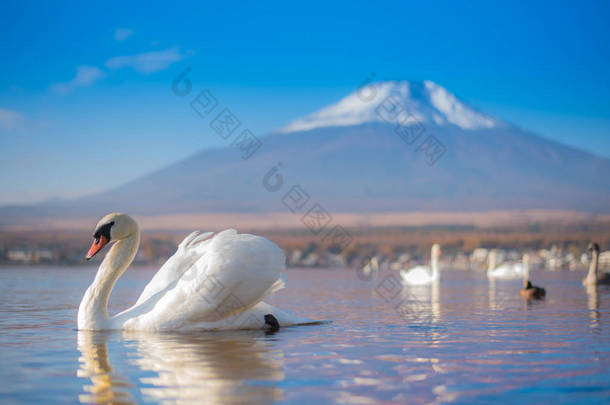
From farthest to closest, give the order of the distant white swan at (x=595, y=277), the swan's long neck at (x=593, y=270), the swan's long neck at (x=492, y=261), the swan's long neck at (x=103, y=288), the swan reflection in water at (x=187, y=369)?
the swan's long neck at (x=492, y=261), the swan's long neck at (x=593, y=270), the distant white swan at (x=595, y=277), the swan's long neck at (x=103, y=288), the swan reflection in water at (x=187, y=369)

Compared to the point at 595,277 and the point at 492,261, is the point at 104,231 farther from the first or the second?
the point at 492,261

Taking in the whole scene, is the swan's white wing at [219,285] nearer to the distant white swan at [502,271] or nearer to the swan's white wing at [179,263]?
the swan's white wing at [179,263]

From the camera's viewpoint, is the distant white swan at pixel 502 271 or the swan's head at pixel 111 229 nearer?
the swan's head at pixel 111 229

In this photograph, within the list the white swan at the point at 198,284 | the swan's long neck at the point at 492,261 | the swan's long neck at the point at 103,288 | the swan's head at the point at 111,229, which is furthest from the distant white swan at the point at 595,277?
the swan's head at the point at 111,229

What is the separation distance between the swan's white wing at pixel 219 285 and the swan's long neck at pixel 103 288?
490 mm

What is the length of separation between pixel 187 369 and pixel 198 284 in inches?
129

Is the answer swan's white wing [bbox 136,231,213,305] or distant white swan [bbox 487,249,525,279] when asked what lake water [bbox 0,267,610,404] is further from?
distant white swan [bbox 487,249,525,279]

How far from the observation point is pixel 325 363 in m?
8.34

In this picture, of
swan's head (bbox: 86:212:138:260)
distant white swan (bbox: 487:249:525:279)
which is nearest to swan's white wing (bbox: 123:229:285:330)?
swan's head (bbox: 86:212:138:260)

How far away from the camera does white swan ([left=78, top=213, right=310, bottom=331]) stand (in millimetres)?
11242

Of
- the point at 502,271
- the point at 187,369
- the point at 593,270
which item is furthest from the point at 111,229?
the point at 502,271

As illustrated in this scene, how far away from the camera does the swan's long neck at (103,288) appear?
11.8 metres

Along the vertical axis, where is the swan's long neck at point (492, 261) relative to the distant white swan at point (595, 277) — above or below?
Answer: above

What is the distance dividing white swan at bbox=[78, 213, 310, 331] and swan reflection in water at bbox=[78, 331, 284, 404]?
0.37 m
